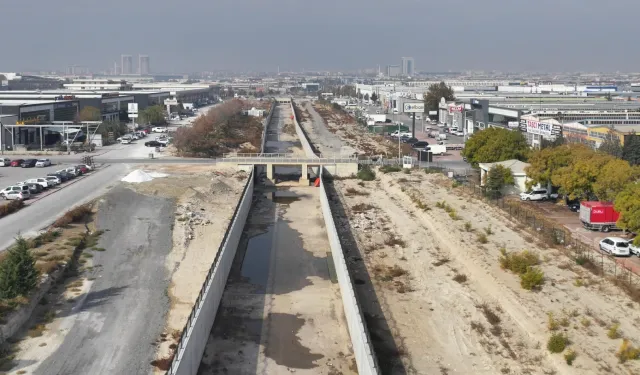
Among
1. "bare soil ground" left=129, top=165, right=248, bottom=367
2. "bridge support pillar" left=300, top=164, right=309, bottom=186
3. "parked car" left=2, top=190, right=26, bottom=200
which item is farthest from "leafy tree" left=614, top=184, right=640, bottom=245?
"parked car" left=2, top=190, right=26, bottom=200

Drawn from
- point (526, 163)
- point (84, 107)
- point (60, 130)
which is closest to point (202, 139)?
point (60, 130)

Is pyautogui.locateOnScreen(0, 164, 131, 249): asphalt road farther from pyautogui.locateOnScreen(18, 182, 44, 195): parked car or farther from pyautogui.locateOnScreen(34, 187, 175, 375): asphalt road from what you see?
pyautogui.locateOnScreen(34, 187, 175, 375): asphalt road

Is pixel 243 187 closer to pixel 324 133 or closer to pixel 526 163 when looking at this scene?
pixel 526 163

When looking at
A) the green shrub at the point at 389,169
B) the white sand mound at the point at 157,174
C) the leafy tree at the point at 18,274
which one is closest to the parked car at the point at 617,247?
the leafy tree at the point at 18,274

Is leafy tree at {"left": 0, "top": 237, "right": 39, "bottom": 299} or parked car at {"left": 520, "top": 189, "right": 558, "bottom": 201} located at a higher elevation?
parked car at {"left": 520, "top": 189, "right": 558, "bottom": 201}

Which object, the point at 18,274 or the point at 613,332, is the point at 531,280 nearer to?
the point at 613,332

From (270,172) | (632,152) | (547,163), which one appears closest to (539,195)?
(547,163)
